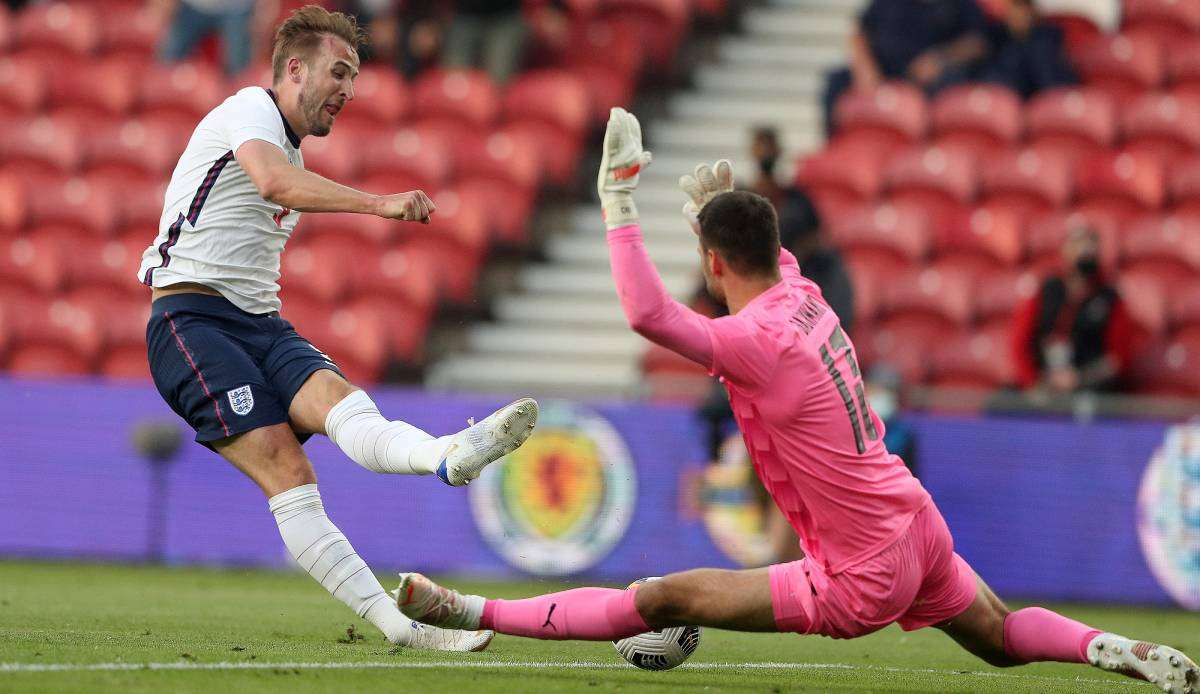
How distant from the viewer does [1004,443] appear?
410 inches

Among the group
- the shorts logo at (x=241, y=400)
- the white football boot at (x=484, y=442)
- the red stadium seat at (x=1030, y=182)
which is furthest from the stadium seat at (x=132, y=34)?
the white football boot at (x=484, y=442)

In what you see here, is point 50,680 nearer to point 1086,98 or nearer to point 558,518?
point 558,518

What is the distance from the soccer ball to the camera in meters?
5.59

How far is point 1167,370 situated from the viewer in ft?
35.5

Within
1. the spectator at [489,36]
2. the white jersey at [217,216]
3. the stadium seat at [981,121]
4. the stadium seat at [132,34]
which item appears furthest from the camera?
the stadium seat at [132,34]

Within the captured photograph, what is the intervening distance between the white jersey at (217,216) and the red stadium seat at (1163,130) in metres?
8.66

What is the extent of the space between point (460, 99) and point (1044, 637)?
9.73 m

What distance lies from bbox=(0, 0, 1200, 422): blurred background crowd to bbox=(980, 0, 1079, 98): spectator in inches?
0.8

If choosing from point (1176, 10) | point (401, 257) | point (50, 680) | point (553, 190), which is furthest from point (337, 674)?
point (1176, 10)

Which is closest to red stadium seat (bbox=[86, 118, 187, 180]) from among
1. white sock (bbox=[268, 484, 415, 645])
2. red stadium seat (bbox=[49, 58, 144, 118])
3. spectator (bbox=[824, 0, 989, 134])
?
red stadium seat (bbox=[49, 58, 144, 118])

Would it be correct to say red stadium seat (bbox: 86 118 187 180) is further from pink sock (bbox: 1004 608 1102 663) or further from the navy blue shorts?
pink sock (bbox: 1004 608 1102 663)

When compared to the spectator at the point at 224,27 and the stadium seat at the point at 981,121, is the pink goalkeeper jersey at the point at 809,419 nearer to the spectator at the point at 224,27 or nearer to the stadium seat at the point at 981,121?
the stadium seat at the point at 981,121

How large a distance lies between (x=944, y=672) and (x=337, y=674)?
242cm

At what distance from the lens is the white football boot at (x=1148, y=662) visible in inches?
193
